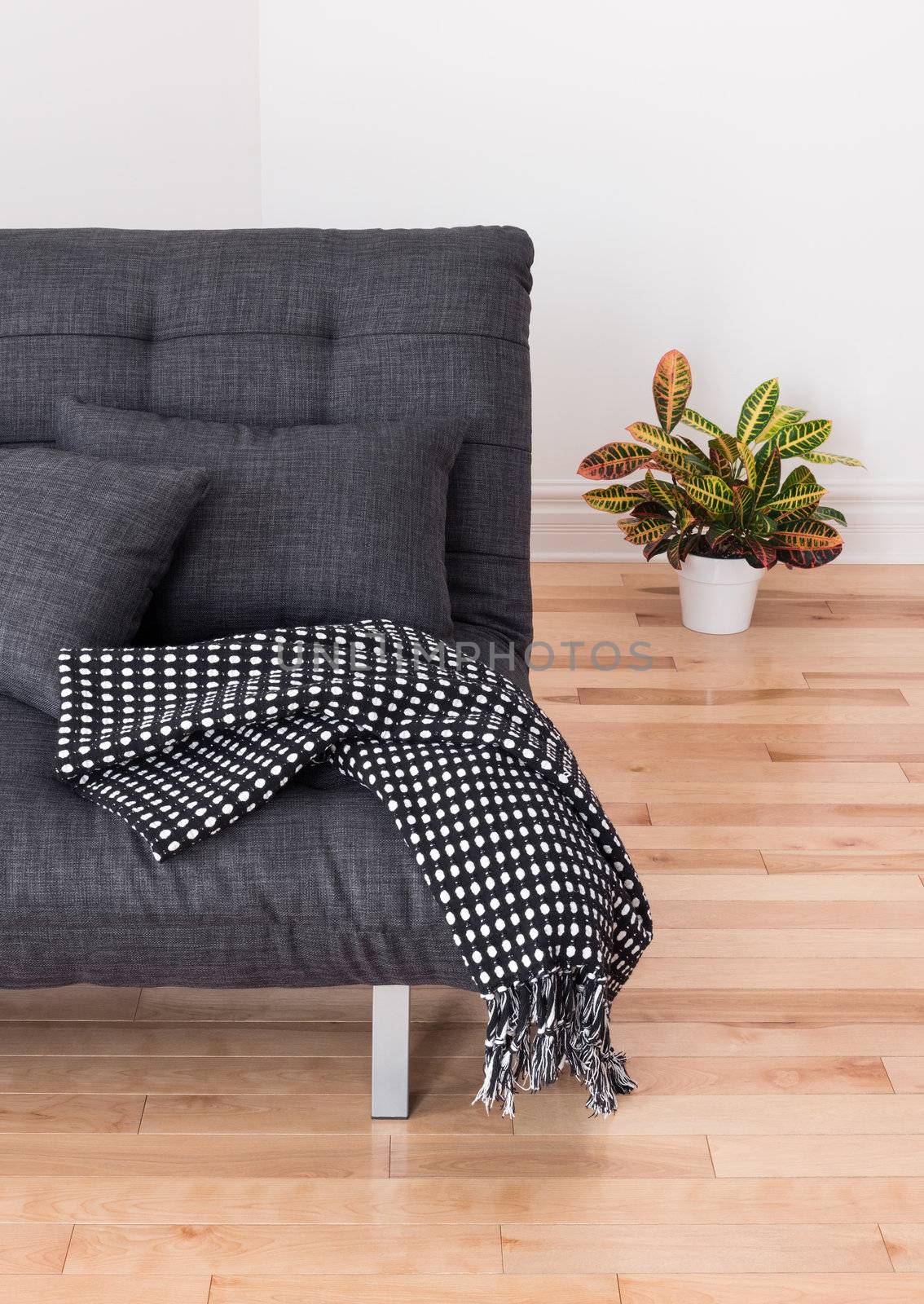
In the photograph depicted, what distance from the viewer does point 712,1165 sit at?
1.36 m

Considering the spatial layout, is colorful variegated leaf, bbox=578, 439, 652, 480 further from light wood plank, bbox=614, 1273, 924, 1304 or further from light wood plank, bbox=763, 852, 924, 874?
light wood plank, bbox=614, 1273, 924, 1304

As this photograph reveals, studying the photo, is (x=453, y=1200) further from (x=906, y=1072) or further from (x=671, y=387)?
(x=671, y=387)

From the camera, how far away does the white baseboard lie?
124 inches

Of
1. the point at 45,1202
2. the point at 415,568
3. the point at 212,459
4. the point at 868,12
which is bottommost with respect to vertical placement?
the point at 45,1202

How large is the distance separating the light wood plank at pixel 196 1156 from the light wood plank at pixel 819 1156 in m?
0.39

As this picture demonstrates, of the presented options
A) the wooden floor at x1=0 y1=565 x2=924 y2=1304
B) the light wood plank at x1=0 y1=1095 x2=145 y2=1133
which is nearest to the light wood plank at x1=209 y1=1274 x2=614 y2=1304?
the wooden floor at x1=0 y1=565 x2=924 y2=1304

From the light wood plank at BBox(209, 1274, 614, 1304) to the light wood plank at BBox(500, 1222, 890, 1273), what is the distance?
17 mm

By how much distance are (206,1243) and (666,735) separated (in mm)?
1303

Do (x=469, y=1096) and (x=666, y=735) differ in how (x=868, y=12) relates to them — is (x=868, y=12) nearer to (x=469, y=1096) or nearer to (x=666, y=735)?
(x=666, y=735)

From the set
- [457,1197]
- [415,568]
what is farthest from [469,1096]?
[415,568]

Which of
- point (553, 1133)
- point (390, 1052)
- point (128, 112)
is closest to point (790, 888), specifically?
point (553, 1133)

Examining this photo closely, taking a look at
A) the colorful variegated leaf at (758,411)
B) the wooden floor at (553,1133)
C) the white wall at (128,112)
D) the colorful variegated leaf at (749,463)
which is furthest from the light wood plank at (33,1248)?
the white wall at (128,112)

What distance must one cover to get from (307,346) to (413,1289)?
4.10 feet

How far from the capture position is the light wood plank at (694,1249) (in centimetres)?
124
